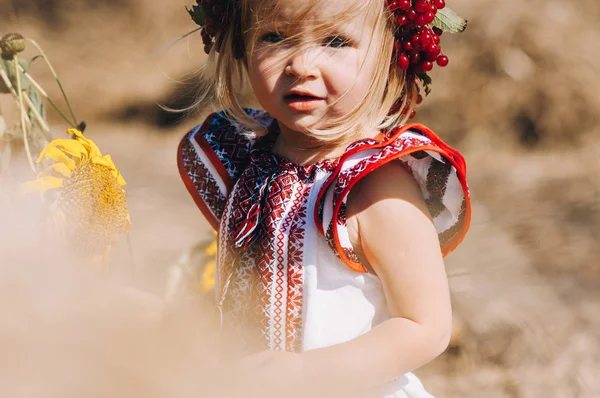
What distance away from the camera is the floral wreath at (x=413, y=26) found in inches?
31.9

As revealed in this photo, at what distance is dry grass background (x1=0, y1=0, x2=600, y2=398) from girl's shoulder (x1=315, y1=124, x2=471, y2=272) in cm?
43

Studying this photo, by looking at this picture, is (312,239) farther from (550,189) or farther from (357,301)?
(550,189)

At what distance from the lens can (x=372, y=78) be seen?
82 cm

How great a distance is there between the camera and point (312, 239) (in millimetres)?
824

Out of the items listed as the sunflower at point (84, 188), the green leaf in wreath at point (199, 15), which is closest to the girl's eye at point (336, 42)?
the green leaf in wreath at point (199, 15)

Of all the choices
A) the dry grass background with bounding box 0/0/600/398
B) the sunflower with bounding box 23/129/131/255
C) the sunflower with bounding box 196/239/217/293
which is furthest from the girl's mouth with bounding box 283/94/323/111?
the sunflower with bounding box 196/239/217/293

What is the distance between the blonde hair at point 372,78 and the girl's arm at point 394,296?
0.26 feet

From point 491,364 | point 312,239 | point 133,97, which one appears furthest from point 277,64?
point 133,97

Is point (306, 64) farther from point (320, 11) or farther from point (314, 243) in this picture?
point (314, 243)

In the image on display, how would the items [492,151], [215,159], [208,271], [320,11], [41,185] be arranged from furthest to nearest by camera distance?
[492,151], [208,271], [215,159], [41,185], [320,11]

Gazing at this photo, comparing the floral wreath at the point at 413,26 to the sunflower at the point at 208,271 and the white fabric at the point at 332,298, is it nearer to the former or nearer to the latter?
the white fabric at the point at 332,298

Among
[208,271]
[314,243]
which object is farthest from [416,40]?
[208,271]

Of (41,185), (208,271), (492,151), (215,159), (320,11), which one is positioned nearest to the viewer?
(320,11)

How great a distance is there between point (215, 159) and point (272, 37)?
223 mm
